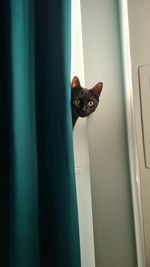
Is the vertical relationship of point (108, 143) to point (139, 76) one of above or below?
below

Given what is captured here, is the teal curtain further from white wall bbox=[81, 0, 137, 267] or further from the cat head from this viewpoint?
white wall bbox=[81, 0, 137, 267]

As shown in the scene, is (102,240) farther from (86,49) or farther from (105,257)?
(86,49)

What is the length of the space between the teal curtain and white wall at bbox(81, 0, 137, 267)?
0.22 m

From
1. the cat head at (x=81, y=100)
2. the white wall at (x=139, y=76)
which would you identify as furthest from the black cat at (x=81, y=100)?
the white wall at (x=139, y=76)

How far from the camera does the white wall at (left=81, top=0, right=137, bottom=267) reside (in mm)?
878

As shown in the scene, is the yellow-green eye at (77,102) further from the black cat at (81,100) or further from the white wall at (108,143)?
the white wall at (108,143)

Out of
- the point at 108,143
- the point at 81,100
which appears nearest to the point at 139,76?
the point at 81,100

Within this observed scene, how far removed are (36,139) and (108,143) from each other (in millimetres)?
331

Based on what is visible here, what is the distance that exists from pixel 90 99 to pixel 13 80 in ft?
0.85

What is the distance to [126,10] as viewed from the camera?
0.75 m

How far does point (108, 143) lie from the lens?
91 centimetres

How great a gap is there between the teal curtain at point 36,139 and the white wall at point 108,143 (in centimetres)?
22

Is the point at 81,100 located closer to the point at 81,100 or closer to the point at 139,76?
the point at 81,100

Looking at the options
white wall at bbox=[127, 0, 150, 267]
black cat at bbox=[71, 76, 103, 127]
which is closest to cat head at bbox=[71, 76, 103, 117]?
black cat at bbox=[71, 76, 103, 127]
